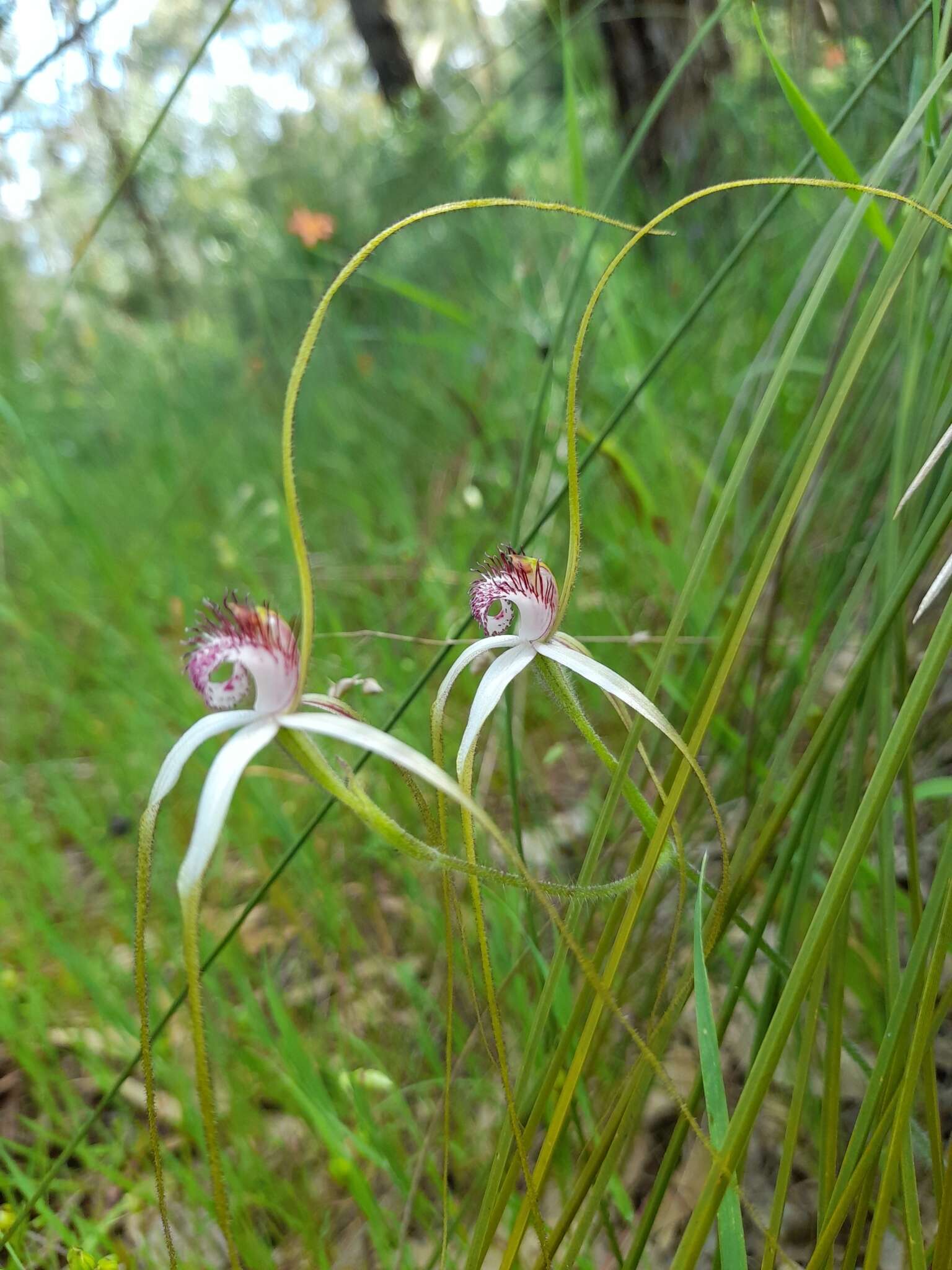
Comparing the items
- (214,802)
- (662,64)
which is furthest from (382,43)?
(214,802)

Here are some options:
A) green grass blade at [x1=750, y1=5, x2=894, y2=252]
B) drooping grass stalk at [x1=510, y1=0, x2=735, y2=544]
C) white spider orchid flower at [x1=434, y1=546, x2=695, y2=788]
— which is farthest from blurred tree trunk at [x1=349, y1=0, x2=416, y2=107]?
white spider orchid flower at [x1=434, y1=546, x2=695, y2=788]

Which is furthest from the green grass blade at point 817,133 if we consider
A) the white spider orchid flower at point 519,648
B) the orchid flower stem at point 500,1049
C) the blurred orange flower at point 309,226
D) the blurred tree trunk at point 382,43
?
the blurred tree trunk at point 382,43

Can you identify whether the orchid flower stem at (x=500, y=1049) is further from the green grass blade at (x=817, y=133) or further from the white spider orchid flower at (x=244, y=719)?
the green grass blade at (x=817, y=133)

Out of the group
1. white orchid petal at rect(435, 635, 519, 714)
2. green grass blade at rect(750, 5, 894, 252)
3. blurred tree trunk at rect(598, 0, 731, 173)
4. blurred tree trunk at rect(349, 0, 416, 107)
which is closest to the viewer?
white orchid petal at rect(435, 635, 519, 714)

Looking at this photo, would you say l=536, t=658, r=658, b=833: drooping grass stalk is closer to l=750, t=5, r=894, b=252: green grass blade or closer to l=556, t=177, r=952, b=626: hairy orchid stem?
l=556, t=177, r=952, b=626: hairy orchid stem

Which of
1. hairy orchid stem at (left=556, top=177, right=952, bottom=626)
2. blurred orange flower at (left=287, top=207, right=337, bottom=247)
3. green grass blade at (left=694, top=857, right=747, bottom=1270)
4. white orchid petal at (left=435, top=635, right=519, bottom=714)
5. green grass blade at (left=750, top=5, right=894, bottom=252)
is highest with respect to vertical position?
blurred orange flower at (left=287, top=207, right=337, bottom=247)

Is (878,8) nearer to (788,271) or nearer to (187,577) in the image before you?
(788,271)

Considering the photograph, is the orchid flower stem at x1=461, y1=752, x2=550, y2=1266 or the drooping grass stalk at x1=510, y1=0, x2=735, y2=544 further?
the drooping grass stalk at x1=510, y1=0, x2=735, y2=544
